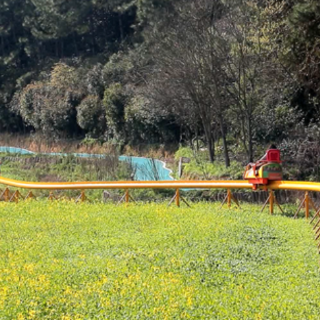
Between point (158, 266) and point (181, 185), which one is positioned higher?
point (181, 185)

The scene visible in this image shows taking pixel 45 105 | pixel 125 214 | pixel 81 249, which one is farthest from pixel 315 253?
pixel 45 105

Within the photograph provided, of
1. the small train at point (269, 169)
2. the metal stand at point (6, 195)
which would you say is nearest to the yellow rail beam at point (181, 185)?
the small train at point (269, 169)

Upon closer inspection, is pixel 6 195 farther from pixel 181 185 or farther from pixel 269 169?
pixel 269 169

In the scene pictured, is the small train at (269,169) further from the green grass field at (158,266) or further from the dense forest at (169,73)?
the dense forest at (169,73)

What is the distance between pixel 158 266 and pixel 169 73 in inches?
829

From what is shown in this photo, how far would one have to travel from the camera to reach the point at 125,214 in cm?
1523

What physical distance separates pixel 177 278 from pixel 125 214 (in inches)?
257

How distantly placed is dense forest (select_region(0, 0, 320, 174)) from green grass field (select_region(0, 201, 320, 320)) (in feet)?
29.4

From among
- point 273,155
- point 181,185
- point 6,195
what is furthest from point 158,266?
point 6,195

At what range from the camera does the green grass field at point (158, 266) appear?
7453 millimetres

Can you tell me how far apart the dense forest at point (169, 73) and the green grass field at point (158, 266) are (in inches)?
353

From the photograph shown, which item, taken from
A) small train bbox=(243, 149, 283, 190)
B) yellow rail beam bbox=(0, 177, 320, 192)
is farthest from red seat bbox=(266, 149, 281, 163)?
yellow rail beam bbox=(0, 177, 320, 192)

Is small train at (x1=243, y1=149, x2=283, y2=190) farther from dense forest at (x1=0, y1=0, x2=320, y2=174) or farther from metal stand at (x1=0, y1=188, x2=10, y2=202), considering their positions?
metal stand at (x1=0, y1=188, x2=10, y2=202)

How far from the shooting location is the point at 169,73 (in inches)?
1177
